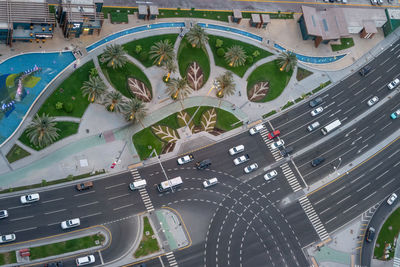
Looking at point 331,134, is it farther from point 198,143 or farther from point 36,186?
point 36,186

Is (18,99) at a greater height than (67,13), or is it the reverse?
(67,13)

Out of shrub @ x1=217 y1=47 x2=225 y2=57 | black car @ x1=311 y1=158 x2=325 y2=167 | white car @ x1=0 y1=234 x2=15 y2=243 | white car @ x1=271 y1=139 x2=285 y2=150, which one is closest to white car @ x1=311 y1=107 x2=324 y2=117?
black car @ x1=311 y1=158 x2=325 y2=167

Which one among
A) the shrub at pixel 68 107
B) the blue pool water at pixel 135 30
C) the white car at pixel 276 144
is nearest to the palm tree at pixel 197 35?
the blue pool water at pixel 135 30

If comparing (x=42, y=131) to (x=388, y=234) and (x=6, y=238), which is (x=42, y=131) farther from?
(x=388, y=234)

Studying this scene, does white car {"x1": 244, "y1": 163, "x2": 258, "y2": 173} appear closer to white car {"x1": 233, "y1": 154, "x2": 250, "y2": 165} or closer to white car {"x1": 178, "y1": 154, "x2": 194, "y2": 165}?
white car {"x1": 233, "y1": 154, "x2": 250, "y2": 165}

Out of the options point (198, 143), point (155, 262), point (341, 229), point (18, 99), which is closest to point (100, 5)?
point (18, 99)

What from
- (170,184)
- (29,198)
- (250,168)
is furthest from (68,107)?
(250,168)

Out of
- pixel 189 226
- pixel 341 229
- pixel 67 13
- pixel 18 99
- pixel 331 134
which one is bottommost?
pixel 341 229
